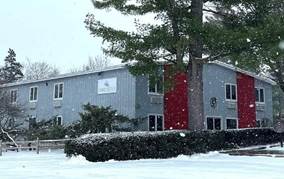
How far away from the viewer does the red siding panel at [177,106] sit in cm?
3048

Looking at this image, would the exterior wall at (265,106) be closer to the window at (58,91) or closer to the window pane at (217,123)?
the window pane at (217,123)

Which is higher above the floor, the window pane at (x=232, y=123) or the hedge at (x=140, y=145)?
the window pane at (x=232, y=123)

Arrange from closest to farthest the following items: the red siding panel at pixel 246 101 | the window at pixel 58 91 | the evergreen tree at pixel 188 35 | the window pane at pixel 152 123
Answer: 1. the evergreen tree at pixel 188 35
2. the window pane at pixel 152 123
3. the red siding panel at pixel 246 101
4. the window at pixel 58 91

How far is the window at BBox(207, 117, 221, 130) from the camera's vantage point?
32.1 m

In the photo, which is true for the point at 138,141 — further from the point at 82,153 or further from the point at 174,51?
the point at 174,51

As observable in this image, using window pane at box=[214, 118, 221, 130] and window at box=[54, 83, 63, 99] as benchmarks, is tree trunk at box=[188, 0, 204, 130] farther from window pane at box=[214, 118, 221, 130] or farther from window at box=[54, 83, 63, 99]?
window at box=[54, 83, 63, 99]

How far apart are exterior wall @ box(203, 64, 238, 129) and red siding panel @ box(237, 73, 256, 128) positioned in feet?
1.93

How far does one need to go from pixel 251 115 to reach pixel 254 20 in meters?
14.4

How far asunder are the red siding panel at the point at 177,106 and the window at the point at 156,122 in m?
0.32

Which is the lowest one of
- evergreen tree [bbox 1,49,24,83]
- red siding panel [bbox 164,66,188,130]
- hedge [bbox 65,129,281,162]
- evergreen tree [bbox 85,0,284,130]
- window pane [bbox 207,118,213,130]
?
hedge [bbox 65,129,281,162]

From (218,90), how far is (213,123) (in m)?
2.40

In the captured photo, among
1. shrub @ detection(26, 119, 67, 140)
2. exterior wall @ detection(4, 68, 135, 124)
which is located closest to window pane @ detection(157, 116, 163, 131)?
exterior wall @ detection(4, 68, 135, 124)

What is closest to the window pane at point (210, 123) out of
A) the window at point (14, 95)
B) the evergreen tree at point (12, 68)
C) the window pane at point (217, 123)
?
the window pane at point (217, 123)

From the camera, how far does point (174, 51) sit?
827 inches
